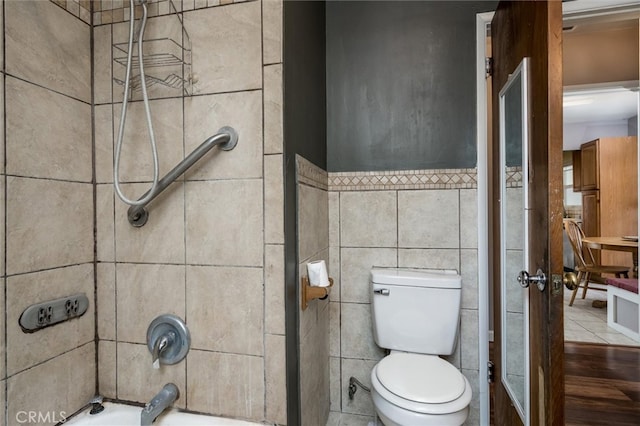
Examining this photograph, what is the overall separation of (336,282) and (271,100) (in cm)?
105

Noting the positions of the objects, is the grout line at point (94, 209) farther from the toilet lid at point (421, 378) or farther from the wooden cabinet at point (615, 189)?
the wooden cabinet at point (615, 189)

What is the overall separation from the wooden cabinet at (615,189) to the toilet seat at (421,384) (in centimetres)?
448

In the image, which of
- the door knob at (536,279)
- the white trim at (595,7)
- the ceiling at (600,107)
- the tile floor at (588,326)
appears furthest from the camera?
the ceiling at (600,107)

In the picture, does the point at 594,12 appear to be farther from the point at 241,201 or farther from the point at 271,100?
the point at 241,201

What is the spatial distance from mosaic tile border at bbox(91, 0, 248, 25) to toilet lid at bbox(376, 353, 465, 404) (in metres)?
1.56

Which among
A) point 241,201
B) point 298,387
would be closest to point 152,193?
point 241,201

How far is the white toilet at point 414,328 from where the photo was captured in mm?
1287

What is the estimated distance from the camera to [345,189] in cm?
176

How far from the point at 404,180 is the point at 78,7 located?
1569 mm

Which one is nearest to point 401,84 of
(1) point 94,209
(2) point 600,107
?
(1) point 94,209

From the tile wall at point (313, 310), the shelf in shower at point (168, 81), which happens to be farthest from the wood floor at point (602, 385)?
the shelf in shower at point (168, 81)

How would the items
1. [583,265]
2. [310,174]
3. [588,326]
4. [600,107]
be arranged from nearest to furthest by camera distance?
1. [310,174]
2. [588,326]
3. [583,265]
4. [600,107]

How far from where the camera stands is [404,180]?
5.56 feet

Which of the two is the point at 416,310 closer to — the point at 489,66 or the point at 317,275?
the point at 317,275
